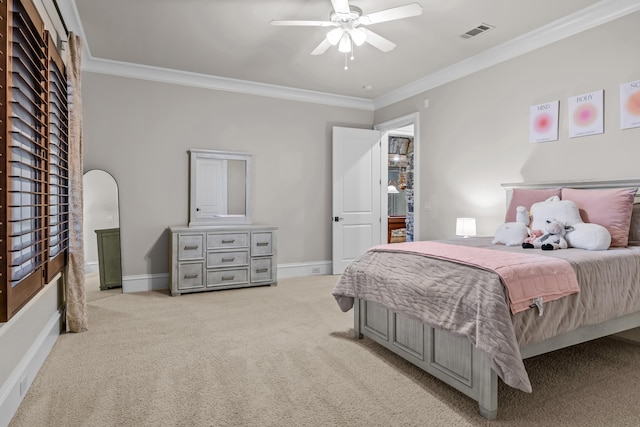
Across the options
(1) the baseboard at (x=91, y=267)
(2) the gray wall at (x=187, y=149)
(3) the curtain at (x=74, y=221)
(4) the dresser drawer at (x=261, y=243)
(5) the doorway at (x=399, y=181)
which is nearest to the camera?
(3) the curtain at (x=74, y=221)

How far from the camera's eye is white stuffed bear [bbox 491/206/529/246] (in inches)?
115

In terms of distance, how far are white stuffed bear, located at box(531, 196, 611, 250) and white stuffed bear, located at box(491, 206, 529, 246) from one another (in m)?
0.05

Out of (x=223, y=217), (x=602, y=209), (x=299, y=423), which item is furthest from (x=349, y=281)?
(x=223, y=217)

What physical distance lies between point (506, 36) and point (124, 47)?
12.4 ft

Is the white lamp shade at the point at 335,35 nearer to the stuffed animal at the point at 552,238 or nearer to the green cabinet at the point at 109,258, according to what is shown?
the stuffed animal at the point at 552,238

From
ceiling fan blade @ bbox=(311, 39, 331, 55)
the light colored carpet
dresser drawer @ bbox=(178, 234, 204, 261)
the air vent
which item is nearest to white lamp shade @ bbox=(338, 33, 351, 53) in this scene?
ceiling fan blade @ bbox=(311, 39, 331, 55)

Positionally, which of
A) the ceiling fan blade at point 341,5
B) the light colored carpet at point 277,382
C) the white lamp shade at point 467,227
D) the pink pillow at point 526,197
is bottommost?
the light colored carpet at point 277,382

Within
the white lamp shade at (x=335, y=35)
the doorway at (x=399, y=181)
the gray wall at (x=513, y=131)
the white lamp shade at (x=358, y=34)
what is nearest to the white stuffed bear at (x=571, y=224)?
the gray wall at (x=513, y=131)

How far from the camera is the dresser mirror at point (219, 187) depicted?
479 cm

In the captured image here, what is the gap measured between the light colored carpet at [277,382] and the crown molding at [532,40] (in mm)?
2554

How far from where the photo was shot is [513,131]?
149 inches

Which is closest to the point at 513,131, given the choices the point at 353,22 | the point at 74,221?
the point at 353,22

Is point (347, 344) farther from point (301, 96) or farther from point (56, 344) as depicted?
point (301, 96)

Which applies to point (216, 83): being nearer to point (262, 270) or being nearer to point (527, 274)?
point (262, 270)
